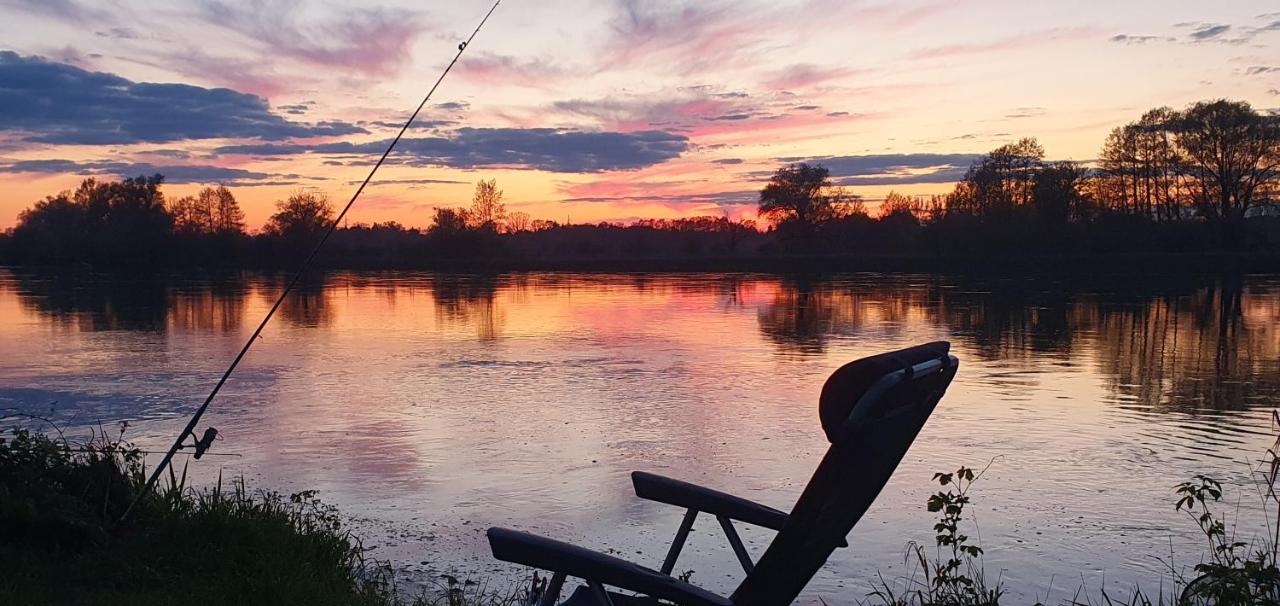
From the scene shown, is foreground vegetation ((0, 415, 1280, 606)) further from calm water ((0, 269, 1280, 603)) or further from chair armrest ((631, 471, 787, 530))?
chair armrest ((631, 471, 787, 530))

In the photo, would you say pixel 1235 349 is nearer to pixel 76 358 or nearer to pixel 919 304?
pixel 919 304

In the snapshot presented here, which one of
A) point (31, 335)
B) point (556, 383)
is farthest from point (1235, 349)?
point (31, 335)

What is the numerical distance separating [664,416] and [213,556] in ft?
17.9

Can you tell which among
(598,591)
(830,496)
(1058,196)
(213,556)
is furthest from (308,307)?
(1058,196)

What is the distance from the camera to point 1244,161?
5178 centimetres

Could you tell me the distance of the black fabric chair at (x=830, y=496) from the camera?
102 inches

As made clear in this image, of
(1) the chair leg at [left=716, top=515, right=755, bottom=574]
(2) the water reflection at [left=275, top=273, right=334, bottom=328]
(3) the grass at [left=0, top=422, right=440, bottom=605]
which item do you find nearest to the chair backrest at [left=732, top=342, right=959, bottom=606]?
(1) the chair leg at [left=716, top=515, right=755, bottom=574]

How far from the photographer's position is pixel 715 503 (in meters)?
3.25

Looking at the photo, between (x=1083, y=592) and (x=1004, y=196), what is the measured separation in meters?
62.9

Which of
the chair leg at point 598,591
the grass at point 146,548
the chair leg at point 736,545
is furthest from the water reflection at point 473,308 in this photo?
the chair leg at point 598,591

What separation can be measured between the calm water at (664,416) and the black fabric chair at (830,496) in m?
2.24

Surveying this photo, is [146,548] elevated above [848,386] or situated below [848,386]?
below

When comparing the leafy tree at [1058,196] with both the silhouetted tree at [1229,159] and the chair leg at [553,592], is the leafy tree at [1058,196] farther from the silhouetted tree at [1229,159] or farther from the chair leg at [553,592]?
the chair leg at [553,592]

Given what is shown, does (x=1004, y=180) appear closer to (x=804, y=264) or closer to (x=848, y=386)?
(x=804, y=264)
